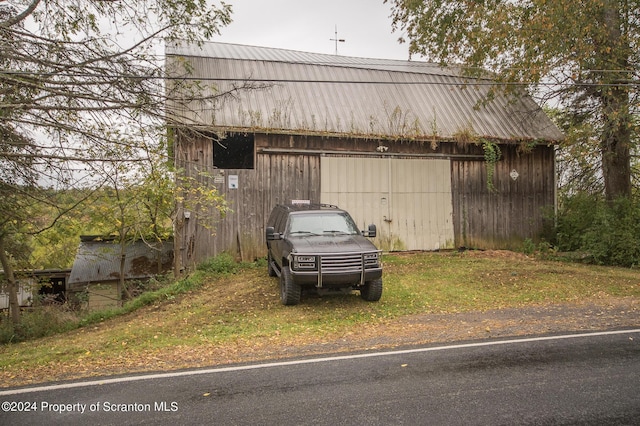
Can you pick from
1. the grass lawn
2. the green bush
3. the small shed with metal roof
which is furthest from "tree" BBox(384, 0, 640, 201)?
the small shed with metal roof

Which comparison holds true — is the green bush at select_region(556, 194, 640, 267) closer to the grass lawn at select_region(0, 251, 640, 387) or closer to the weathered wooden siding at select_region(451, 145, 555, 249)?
the grass lawn at select_region(0, 251, 640, 387)

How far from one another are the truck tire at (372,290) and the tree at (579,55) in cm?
757

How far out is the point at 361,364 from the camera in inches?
209

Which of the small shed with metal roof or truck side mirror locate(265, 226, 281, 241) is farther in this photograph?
the small shed with metal roof

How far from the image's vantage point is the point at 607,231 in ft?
43.6

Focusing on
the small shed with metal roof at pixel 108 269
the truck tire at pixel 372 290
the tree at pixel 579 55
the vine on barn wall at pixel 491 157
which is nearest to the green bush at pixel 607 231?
the tree at pixel 579 55

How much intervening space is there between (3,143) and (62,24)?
2.60m

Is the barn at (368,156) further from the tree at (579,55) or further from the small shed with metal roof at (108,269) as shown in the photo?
the small shed with metal roof at (108,269)

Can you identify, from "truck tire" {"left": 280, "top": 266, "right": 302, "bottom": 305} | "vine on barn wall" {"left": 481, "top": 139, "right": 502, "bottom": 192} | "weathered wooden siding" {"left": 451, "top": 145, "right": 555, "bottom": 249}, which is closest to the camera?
"truck tire" {"left": 280, "top": 266, "right": 302, "bottom": 305}

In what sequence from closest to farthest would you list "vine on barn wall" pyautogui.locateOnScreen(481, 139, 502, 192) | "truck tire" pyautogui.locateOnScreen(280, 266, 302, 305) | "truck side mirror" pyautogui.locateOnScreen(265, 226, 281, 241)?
"truck tire" pyautogui.locateOnScreen(280, 266, 302, 305), "truck side mirror" pyautogui.locateOnScreen(265, 226, 281, 241), "vine on barn wall" pyautogui.locateOnScreen(481, 139, 502, 192)

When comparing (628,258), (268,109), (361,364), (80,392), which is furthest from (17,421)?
(628,258)

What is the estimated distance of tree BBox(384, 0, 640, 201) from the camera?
12.1 m

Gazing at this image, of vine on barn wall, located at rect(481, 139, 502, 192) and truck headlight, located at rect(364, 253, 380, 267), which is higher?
vine on barn wall, located at rect(481, 139, 502, 192)

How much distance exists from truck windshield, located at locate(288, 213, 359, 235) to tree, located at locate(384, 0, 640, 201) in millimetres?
6876
